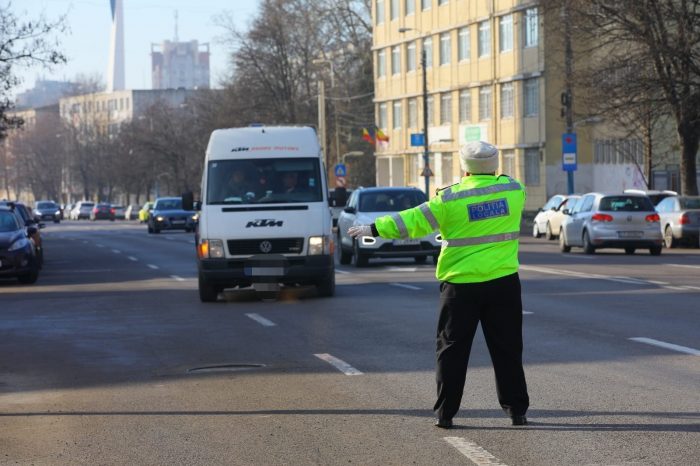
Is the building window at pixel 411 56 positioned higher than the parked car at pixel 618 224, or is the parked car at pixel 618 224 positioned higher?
the building window at pixel 411 56

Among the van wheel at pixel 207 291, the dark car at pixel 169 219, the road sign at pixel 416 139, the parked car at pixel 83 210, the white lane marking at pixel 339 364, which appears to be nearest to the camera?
the white lane marking at pixel 339 364

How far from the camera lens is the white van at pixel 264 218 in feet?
64.0

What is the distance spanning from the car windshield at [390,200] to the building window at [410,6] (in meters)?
50.7

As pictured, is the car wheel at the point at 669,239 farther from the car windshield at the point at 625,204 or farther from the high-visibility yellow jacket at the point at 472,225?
the high-visibility yellow jacket at the point at 472,225

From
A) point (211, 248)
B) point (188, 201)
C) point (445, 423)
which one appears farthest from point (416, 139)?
point (445, 423)

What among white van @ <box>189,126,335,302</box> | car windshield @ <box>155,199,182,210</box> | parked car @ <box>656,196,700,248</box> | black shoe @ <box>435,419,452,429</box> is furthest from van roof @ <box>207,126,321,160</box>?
car windshield @ <box>155,199,182,210</box>

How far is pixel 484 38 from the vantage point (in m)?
70.4

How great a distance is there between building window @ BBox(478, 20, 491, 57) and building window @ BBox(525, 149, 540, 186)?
626 centimetres

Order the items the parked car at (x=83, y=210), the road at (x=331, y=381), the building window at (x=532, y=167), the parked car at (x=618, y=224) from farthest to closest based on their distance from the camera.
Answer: the parked car at (x=83, y=210) < the building window at (x=532, y=167) < the parked car at (x=618, y=224) < the road at (x=331, y=381)

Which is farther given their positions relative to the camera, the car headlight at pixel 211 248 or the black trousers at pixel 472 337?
the car headlight at pixel 211 248

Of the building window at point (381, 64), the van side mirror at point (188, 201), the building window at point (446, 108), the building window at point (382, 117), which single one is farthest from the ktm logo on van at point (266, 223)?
the building window at point (382, 117)

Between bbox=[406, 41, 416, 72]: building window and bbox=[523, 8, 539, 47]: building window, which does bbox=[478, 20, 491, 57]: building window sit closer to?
bbox=[523, 8, 539, 47]: building window

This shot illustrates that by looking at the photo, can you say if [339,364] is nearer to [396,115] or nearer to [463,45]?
[463,45]

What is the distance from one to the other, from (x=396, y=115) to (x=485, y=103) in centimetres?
1323
